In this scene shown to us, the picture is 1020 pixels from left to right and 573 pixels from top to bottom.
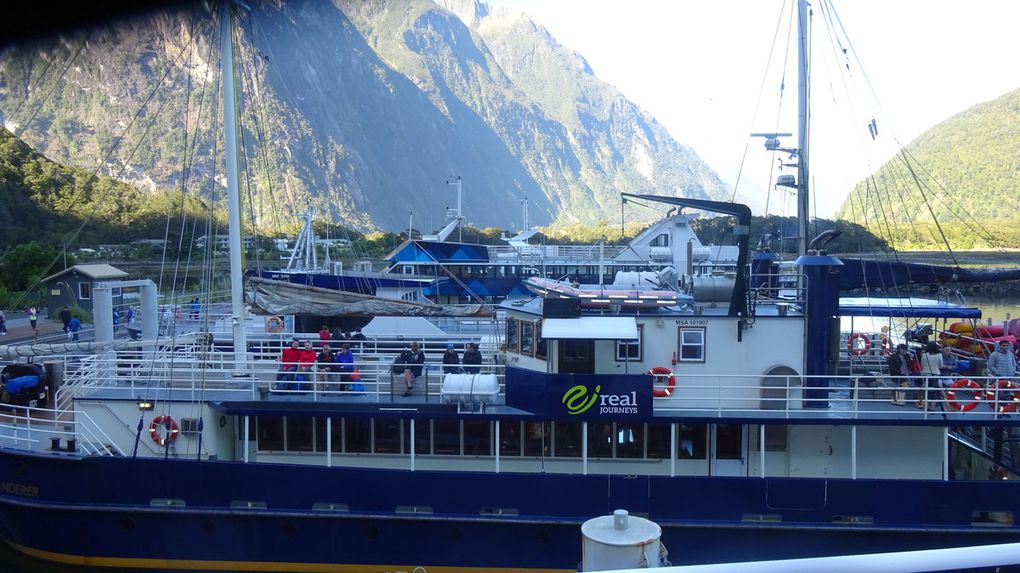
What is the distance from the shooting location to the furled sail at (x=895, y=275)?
12188mm

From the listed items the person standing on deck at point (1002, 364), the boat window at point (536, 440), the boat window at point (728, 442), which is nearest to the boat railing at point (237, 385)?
the boat window at point (536, 440)

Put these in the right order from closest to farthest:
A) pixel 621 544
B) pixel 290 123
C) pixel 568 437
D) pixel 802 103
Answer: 1. pixel 621 544
2. pixel 568 437
3. pixel 802 103
4. pixel 290 123

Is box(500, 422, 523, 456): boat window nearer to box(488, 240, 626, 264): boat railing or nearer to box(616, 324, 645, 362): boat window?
box(616, 324, 645, 362): boat window

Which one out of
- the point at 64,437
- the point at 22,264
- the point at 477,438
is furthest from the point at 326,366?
the point at 22,264

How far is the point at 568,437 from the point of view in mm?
11250

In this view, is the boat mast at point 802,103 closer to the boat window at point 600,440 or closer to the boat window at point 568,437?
the boat window at point 600,440

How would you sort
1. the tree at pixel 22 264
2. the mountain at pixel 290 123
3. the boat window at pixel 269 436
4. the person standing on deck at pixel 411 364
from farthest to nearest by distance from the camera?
the tree at pixel 22 264
the mountain at pixel 290 123
the boat window at pixel 269 436
the person standing on deck at pixel 411 364

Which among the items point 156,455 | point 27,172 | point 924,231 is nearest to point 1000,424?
point 156,455

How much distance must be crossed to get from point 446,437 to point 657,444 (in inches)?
125

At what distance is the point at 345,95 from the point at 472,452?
14425 cm

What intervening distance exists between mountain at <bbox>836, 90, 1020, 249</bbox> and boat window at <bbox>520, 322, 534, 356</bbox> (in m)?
62.7

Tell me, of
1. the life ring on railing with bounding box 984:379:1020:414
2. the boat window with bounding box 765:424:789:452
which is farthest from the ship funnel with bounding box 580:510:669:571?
the life ring on railing with bounding box 984:379:1020:414

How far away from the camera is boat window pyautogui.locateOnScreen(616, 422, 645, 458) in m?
11.1

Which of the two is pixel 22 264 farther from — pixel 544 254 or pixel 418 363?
pixel 418 363
